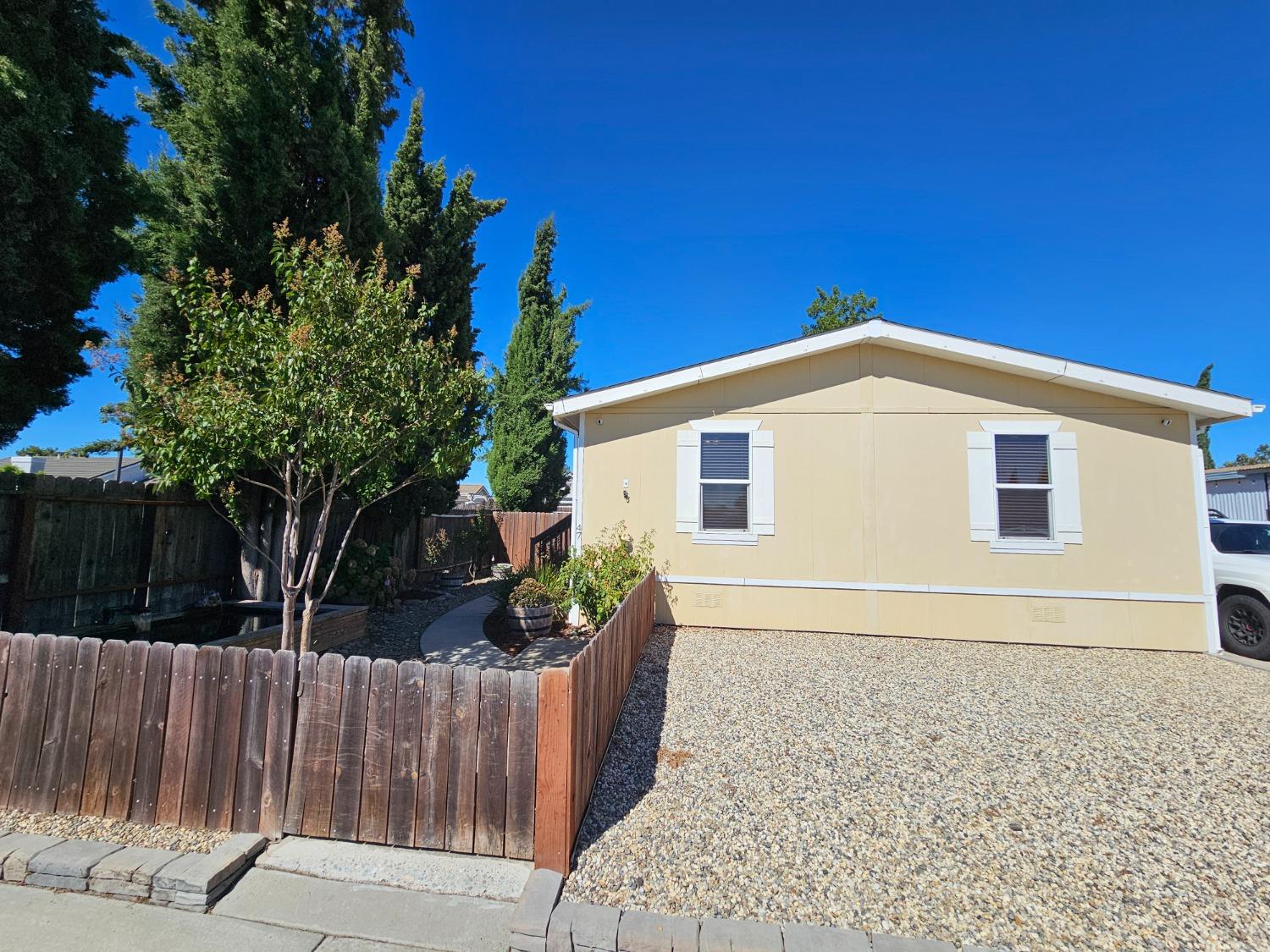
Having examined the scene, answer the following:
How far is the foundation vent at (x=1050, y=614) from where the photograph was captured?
6.79 m

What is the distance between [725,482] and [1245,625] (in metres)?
6.58

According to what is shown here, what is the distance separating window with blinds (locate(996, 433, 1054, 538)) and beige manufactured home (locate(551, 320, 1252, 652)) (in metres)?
0.02

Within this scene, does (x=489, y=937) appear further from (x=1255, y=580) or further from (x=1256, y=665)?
(x=1255, y=580)

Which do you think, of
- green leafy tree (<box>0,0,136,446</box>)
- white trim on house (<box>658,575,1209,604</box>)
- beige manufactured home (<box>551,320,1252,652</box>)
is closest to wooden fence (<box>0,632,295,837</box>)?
green leafy tree (<box>0,0,136,446</box>)

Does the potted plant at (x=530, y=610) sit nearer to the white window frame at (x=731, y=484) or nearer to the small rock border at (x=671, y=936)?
the white window frame at (x=731, y=484)

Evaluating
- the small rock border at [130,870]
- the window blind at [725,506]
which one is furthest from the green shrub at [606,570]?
the small rock border at [130,870]

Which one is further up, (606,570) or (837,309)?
(837,309)

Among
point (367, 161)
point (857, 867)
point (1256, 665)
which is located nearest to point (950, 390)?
point (1256, 665)

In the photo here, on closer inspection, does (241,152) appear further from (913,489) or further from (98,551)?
(913,489)

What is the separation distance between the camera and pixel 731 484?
7.47 metres

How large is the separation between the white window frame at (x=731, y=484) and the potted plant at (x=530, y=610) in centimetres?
222

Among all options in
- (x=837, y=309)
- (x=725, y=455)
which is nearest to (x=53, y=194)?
(x=725, y=455)

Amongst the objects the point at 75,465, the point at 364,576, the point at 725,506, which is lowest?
the point at 364,576

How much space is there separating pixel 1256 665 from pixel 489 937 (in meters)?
8.55
